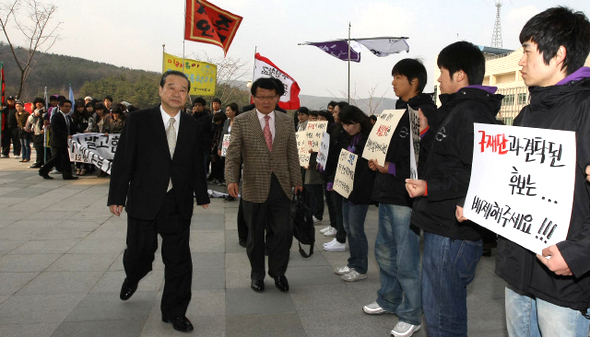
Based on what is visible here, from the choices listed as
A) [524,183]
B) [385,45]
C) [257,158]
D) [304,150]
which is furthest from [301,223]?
[385,45]

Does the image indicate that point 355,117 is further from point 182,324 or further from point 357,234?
point 182,324

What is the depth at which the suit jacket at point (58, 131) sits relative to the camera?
39.2ft

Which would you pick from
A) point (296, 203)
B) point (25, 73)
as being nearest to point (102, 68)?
point (25, 73)

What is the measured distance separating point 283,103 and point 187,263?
639 centimetres

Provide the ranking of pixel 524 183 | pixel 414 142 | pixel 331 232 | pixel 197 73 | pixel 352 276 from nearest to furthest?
1. pixel 524 183
2. pixel 414 142
3. pixel 352 276
4. pixel 331 232
5. pixel 197 73

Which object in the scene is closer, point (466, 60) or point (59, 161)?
point (466, 60)

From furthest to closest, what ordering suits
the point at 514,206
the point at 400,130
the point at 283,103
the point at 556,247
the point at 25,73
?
the point at 25,73
the point at 283,103
the point at 400,130
the point at 514,206
the point at 556,247

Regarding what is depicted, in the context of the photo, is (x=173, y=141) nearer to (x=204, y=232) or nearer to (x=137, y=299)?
(x=137, y=299)

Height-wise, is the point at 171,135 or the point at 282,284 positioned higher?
the point at 171,135

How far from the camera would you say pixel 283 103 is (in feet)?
32.3

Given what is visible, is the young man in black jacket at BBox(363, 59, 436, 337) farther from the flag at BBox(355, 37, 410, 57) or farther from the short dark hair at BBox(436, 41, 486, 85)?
the flag at BBox(355, 37, 410, 57)

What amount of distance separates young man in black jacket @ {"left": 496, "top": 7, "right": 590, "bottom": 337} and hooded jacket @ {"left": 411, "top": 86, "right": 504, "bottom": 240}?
15.0 inches

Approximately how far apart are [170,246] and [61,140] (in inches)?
381

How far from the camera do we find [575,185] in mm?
1793
